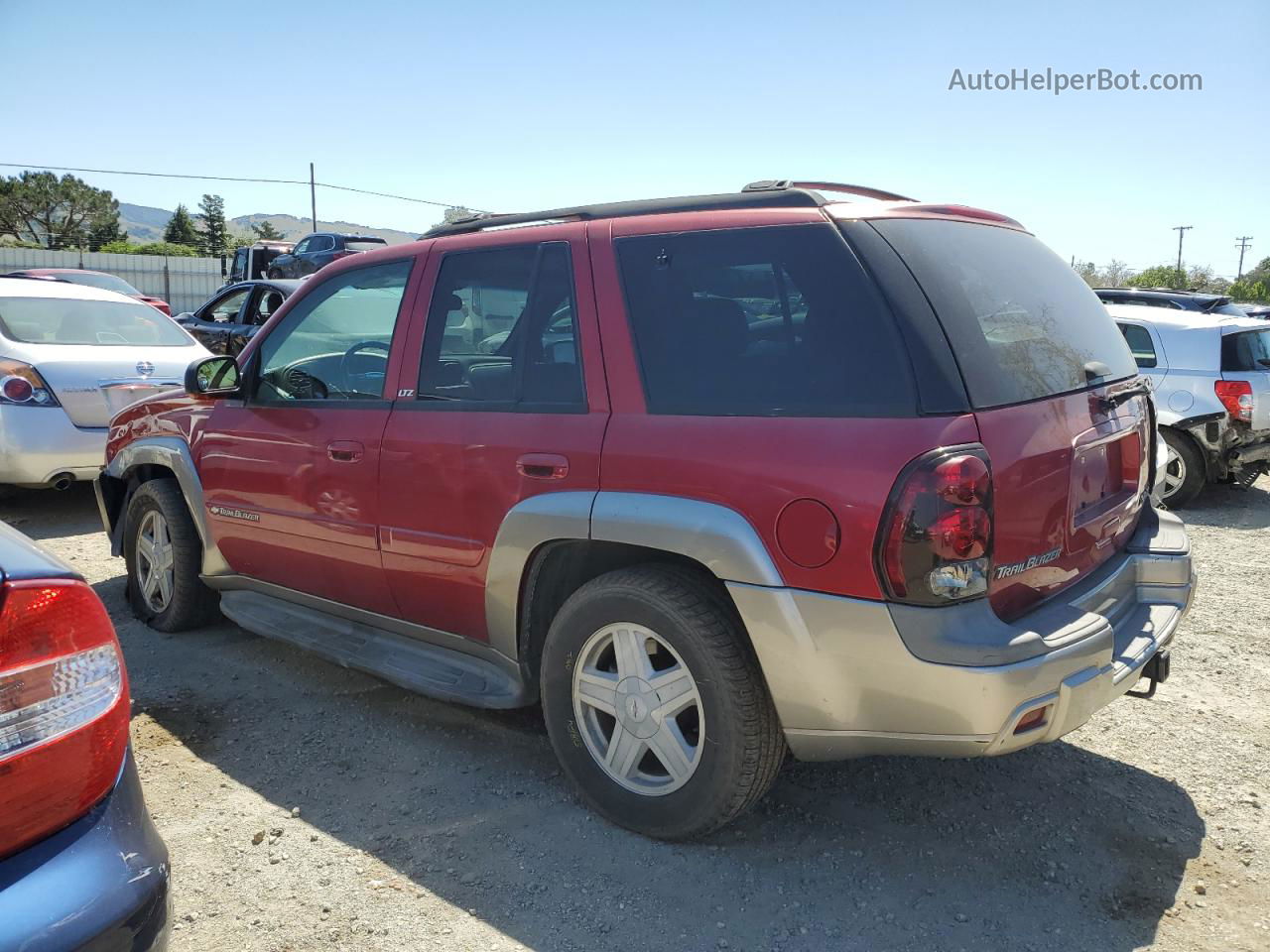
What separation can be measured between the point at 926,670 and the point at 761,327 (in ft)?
3.45

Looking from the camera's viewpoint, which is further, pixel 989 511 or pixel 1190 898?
pixel 1190 898

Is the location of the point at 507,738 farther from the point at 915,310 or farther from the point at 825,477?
the point at 915,310

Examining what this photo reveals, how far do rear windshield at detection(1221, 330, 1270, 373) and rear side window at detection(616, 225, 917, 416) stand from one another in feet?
22.3

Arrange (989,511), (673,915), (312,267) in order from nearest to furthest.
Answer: (989,511), (673,915), (312,267)

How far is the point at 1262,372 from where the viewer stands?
312 inches

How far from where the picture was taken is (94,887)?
1633 millimetres

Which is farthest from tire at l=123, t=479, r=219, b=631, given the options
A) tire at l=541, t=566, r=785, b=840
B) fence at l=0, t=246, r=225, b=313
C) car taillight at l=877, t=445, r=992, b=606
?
fence at l=0, t=246, r=225, b=313

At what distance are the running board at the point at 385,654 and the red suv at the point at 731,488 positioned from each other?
2cm

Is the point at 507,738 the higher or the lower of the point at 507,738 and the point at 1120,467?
the lower

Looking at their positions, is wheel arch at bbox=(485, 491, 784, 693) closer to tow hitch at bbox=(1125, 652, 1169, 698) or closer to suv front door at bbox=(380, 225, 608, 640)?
suv front door at bbox=(380, 225, 608, 640)

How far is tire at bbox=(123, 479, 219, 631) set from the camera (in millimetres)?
4637

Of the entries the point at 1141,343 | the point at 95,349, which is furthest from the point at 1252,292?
the point at 95,349

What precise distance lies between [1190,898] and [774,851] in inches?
46.2

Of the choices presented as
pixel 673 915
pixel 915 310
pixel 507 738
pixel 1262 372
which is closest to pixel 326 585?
pixel 507 738
